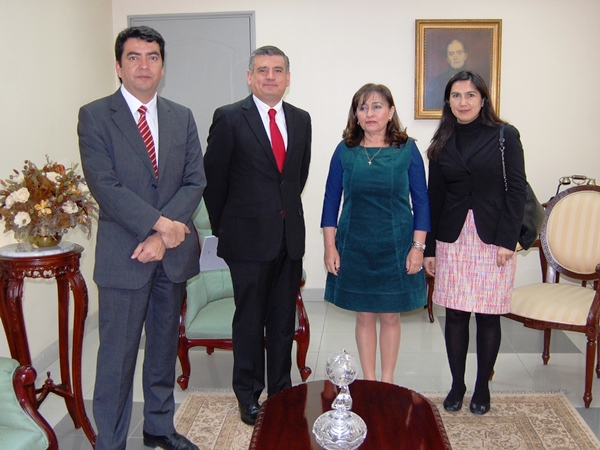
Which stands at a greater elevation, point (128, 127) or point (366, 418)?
point (128, 127)

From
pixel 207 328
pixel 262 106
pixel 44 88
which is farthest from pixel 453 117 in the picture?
pixel 44 88

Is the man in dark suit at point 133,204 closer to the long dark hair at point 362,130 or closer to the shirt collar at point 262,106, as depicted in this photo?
the shirt collar at point 262,106

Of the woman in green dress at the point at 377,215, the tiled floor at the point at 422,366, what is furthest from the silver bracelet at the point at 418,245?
the tiled floor at the point at 422,366

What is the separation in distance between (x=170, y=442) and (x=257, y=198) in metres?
1.07

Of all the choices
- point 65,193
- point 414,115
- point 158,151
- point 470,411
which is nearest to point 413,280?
point 470,411

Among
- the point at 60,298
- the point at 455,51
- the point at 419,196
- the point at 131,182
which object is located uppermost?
the point at 455,51

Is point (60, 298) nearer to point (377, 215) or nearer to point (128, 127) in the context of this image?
point (128, 127)

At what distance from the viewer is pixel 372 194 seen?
261cm

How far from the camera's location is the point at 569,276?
3465 mm

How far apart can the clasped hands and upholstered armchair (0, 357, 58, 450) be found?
20.9 inches

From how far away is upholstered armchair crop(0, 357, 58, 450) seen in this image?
176cm

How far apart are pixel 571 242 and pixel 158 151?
2.42 meters

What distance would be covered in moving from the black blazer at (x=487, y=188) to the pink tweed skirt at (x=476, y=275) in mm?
39

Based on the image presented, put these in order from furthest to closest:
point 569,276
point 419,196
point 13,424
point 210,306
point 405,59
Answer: point 405,59 → point 569,276 → point 210,306 → point 419,196 → point 13,424
